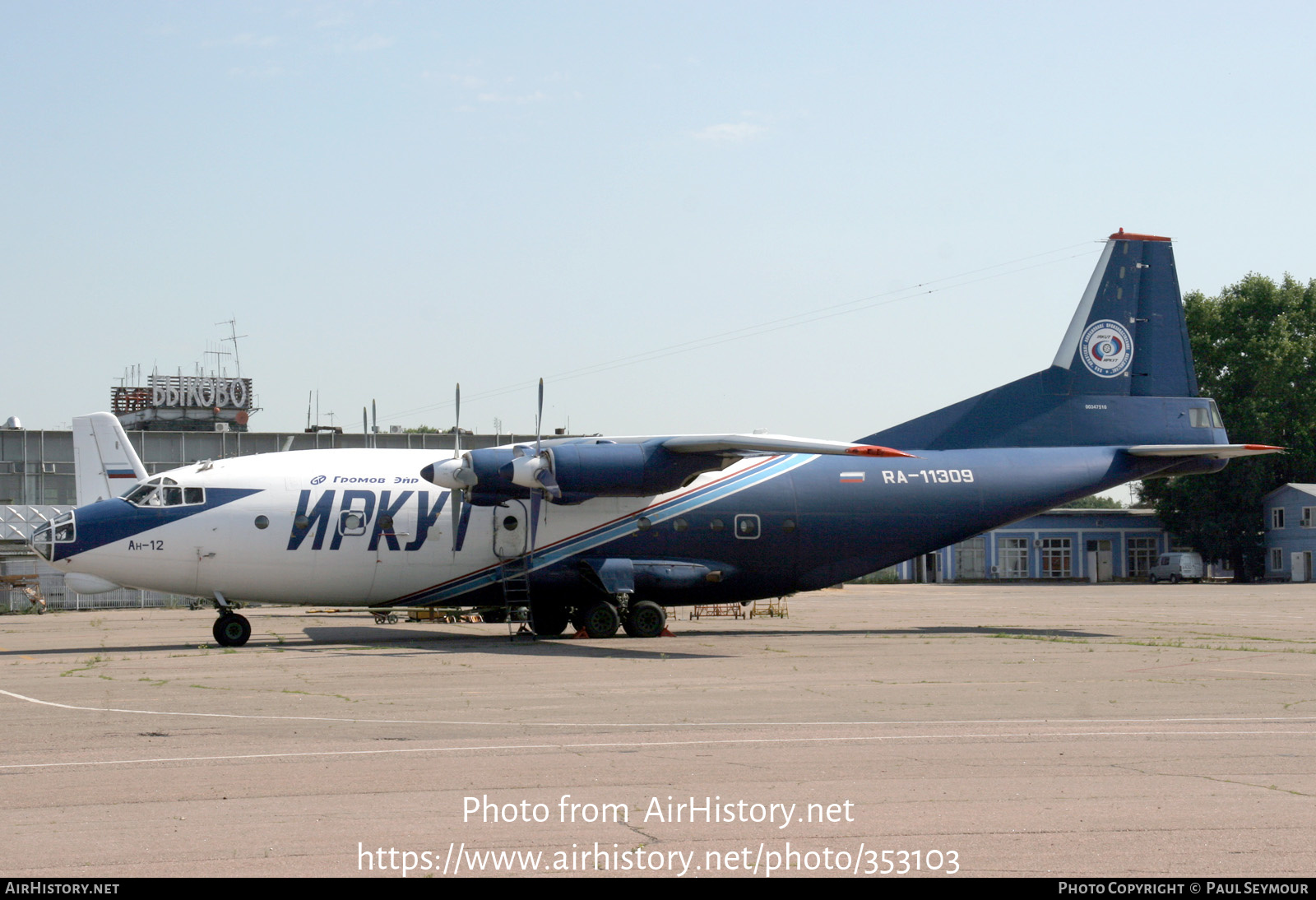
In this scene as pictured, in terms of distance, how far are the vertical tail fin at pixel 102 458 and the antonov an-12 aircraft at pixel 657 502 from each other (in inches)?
519

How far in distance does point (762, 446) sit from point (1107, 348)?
39.7ft

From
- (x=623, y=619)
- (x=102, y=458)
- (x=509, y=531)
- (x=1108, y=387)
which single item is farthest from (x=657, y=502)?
(x=102, y=458)

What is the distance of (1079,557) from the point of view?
77500 mm

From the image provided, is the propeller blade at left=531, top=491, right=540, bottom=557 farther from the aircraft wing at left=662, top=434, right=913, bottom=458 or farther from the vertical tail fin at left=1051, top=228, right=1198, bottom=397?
the vertical tail fin at left=1051, top=228, right=1198, bottom=397

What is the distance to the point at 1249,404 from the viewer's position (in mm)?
75812

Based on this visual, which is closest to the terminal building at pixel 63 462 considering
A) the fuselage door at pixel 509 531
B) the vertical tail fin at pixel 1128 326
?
the fuselage door at pixel 509 531

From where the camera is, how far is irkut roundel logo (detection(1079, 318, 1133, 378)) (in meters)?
29.8

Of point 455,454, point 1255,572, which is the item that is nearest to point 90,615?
point 455,454

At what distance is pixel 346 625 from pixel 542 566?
10453 millimetres

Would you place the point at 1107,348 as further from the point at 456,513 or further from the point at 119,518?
the point at 119,518

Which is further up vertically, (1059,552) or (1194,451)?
(1194,451)

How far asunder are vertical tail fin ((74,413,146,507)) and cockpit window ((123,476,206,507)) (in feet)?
47.5

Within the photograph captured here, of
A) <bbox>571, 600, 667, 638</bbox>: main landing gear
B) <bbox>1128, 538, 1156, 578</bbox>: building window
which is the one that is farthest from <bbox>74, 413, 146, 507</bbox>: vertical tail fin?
<bbox>1128, 538, 1156, 578</bbox>: building window
